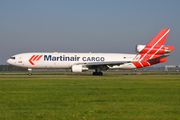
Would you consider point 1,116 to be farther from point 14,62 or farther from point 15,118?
point 14,62

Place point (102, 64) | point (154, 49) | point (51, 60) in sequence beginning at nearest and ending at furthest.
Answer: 1. point (102, 64)
2. point (51, 60)
3. point (154, 49)

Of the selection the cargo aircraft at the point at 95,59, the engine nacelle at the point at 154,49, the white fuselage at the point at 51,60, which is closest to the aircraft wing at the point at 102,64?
the cargo aircraft at the point at 95,59

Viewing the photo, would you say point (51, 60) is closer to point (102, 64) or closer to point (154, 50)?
point (102, 64)

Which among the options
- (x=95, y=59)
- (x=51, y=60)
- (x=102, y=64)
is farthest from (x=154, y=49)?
(x=51, y=60)

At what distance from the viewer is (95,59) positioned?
43.7 meters

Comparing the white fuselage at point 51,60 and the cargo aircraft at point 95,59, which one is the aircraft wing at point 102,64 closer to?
the cargo aircraft at point 95,59

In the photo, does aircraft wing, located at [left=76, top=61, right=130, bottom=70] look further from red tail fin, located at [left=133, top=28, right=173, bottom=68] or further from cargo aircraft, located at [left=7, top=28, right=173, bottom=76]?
red tail fin, located at [left=133, top=28, right=173, bottom=68]

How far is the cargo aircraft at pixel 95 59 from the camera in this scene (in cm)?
4125

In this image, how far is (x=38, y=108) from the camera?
10.4m

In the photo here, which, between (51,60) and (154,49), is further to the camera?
(154,49)

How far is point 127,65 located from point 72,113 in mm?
35681

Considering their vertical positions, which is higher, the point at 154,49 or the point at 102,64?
the point at 154,49

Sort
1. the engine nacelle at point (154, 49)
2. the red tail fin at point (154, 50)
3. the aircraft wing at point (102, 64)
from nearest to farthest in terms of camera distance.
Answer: the aircraft wing at point (102, 64)
the engine nacelle at point (154, 49)
the red tail fin at point (154, 50)

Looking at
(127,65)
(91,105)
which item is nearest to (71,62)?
(127,65)
